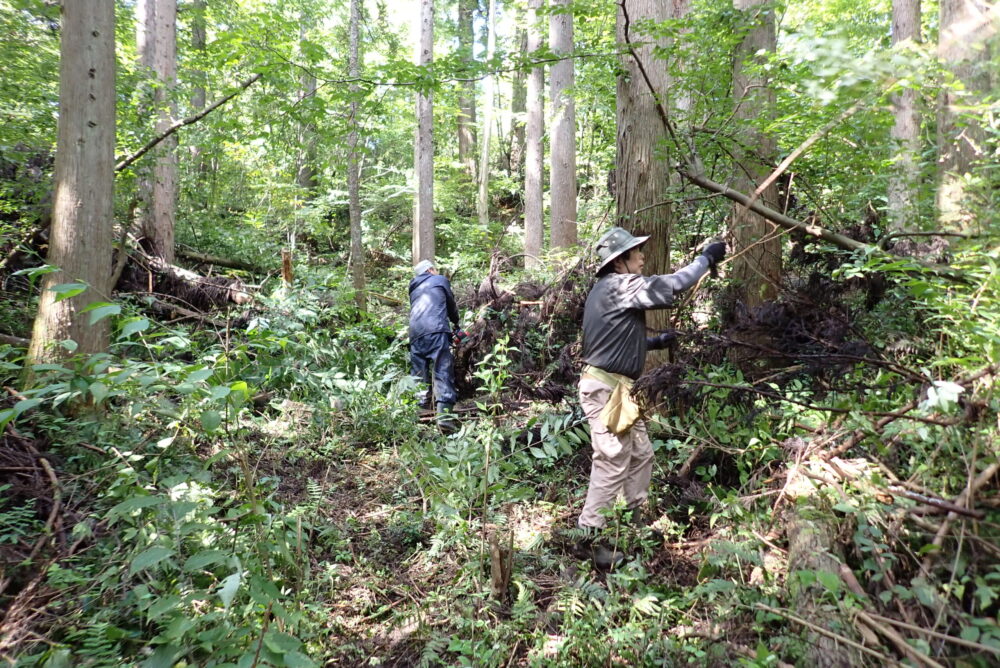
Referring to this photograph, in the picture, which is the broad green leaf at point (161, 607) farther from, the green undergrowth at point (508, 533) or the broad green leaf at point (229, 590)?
the broad green leaf at point (229, 590)

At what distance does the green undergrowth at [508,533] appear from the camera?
8.45 ft

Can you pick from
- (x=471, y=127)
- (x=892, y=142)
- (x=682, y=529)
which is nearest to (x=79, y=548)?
(x=682, y=529)

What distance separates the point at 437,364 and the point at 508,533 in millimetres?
3317

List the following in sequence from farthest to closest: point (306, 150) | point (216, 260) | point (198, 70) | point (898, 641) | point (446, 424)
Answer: point (216, 260) → point (306, 150) → point (198, 70) → point (446, 424) → point (898, 641)

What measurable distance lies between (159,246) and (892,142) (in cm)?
1045

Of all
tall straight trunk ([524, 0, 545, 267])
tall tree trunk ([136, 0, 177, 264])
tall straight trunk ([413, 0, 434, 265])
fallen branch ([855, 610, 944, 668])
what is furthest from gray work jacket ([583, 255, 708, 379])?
tall tree trunk ([136, 0, 177, 264])

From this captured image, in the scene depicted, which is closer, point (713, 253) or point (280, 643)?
point (280, 643)

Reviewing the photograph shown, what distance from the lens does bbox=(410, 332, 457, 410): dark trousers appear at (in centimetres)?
713

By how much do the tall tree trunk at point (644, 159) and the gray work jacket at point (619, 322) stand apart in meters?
0.92

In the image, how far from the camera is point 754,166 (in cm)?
521

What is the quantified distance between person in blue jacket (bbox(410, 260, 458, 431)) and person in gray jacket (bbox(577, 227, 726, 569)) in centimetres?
303

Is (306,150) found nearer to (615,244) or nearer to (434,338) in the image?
(434,338)

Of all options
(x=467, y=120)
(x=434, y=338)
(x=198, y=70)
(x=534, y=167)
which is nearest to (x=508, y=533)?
(x=434, y=338)

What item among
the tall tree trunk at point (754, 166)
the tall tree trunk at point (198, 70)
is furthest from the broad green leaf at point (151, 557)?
the tall tree trunk at point (198, 70)
